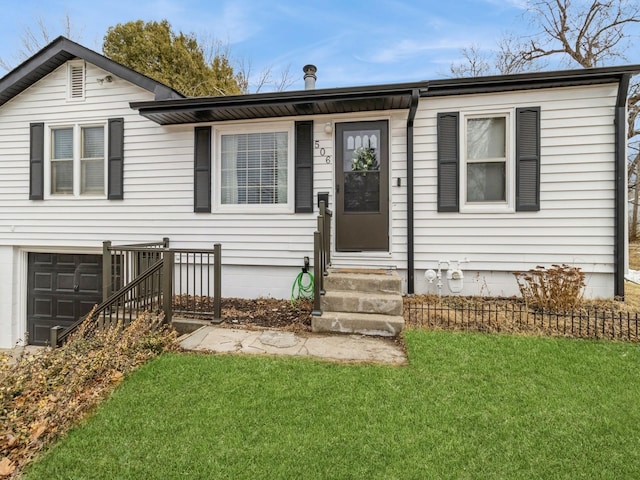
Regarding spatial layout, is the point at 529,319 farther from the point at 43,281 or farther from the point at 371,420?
the point at 43,281

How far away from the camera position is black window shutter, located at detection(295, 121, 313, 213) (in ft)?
18.2

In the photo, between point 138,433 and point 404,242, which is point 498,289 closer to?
point 404,242

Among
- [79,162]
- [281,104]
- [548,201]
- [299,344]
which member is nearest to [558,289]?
[548,201]

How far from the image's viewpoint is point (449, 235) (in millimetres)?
5297

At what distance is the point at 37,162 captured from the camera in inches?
261

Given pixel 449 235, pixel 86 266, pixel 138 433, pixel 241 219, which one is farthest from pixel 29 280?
pixel 449 235

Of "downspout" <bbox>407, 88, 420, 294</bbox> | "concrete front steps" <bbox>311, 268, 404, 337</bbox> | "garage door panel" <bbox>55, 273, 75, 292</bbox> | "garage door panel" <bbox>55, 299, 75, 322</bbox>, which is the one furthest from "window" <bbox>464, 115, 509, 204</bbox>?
"garage door panel" <bbox>55, 299, 75, 322</bbox>

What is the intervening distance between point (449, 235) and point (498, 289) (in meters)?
1.11

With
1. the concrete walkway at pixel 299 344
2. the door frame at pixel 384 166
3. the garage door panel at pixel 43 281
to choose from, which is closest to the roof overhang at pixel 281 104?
the door frame at pixel 384 166

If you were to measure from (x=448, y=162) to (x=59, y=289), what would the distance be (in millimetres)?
7935

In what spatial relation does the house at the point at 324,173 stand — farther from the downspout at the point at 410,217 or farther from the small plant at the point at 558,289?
the small plant at the point at 558,289

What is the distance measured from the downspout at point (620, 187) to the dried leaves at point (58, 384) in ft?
19.8

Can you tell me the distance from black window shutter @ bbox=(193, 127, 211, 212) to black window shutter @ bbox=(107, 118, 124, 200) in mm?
1519

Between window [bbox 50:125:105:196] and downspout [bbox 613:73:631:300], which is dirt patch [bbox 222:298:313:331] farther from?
downspout [bbox 613:73:631:300]
